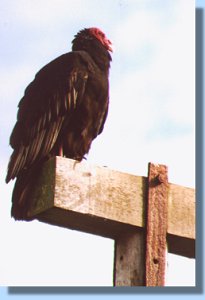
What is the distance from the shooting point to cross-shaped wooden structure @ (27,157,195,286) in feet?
6.81

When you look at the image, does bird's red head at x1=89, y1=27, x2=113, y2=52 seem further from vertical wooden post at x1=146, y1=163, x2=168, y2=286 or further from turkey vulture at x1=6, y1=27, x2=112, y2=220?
vertical wooden post at x1=146, y1=163, x2=168, y2=286

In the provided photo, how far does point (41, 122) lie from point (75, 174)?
1.91m

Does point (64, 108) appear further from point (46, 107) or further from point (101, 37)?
point (101, 37)

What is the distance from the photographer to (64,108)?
395cm

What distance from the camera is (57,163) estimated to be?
6.98ft

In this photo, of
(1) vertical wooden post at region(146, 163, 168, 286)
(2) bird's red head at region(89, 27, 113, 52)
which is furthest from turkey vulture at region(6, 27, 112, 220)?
(1) vertical wooden post at region(146, 163, 168, 286)

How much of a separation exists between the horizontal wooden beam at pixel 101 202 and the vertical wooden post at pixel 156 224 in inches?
0.9

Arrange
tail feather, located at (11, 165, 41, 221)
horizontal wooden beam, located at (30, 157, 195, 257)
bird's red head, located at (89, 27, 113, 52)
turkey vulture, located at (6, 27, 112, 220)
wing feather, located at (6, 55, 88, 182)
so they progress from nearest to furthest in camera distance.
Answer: horizontal wooden beam, located at (30, 157, 195, 257) → tail feather, located at (11, 165, 41, 221) → wing feather, located at (6, 55, 88, 182) → turkey vulture, located at (6, 27, 112, 220) → bird's red head, located at (89, 27, 113, 52)

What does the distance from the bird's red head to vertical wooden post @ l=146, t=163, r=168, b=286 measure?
2666 millimetres

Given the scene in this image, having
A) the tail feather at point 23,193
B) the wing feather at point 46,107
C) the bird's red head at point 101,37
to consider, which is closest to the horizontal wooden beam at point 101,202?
the tail feather at point 23,193

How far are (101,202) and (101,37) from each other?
2.96m

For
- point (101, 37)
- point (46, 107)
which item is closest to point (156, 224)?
point (46, 107)

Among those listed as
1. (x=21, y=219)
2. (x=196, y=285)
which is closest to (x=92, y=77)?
(x=21, y=219)

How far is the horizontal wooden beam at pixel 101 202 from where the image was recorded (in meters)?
2.06
